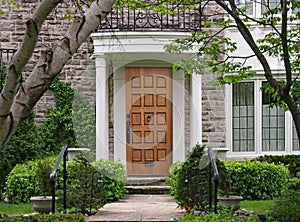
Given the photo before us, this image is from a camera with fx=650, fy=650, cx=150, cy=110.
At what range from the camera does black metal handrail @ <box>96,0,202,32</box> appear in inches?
564

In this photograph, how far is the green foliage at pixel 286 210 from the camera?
8773mm

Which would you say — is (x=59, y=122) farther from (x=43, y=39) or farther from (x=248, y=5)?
(x=248, y=5)

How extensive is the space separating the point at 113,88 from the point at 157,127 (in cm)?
137

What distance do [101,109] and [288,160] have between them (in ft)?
14.6

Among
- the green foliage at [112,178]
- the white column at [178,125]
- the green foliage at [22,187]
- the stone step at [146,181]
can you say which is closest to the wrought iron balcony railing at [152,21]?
the white column at [178,125]

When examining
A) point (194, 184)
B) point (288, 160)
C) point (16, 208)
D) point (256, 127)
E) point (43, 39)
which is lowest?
point (16, 208)

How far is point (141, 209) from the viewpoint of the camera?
11469 millimetres

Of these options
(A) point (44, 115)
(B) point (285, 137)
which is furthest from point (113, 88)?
(B) point (285, 137)

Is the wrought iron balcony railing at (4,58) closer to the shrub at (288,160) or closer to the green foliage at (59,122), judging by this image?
the green foliage at (59,122)

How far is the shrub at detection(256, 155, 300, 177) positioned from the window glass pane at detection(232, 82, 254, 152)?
2.04 feet

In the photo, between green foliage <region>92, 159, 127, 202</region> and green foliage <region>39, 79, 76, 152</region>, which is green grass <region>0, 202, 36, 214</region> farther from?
green foliage <region>39, 79, 76, 152</region>

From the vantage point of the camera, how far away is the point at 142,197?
1329 cm

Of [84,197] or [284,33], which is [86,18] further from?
[84,197]

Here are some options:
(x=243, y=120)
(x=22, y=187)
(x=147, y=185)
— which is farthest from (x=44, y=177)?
(x=243, y=120)
